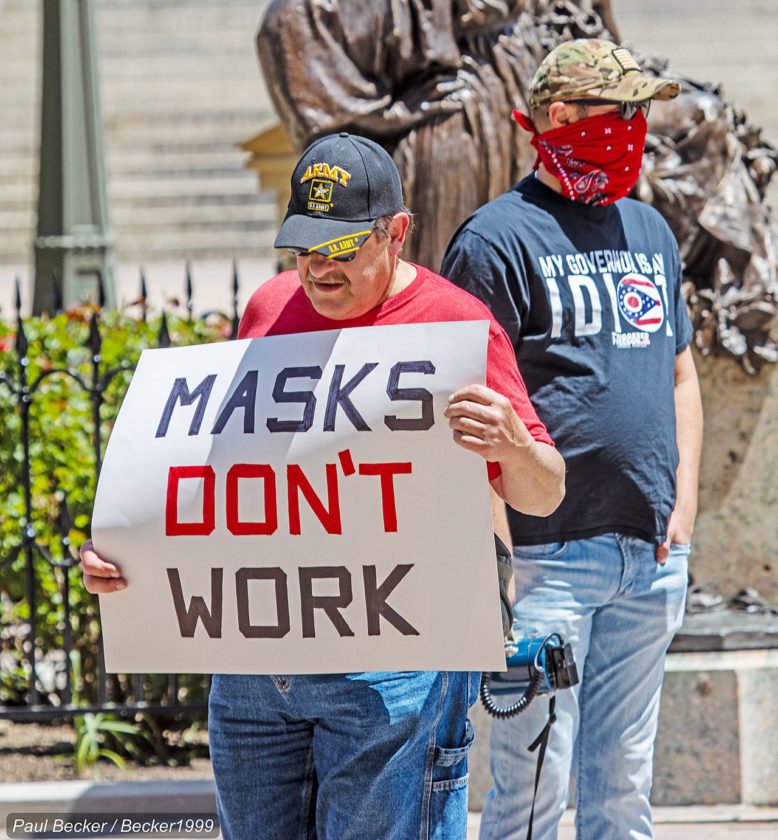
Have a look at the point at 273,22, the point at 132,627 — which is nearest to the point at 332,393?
the point at 132,627

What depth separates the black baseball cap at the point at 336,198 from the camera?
2.48 meters

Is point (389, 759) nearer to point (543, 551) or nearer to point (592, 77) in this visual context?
point (543, 551)

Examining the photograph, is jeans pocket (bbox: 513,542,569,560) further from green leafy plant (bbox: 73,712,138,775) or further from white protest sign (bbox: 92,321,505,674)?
green leafy plant (bbox: 73,712,138,775)

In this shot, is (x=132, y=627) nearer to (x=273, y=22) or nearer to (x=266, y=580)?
(x=266, y=580)

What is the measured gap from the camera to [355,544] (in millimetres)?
2566

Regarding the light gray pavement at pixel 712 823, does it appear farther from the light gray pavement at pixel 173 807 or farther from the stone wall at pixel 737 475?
the stone wall at pixel 737 475

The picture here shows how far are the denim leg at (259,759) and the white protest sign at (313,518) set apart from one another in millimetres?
65

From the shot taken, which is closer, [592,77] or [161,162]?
[592,77]

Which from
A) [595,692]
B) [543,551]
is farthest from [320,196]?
[595,692]

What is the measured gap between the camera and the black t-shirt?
3.15m

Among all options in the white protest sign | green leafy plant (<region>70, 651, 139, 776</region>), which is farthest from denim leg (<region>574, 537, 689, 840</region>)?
green leafy plant (<region>70, 651, 139, 776</region>)

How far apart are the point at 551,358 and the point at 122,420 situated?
0.95 metres

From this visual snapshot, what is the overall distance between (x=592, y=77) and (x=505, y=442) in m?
1.10

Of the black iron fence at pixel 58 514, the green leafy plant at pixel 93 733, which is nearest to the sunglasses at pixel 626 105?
the black iron fence at pixel 58 514
